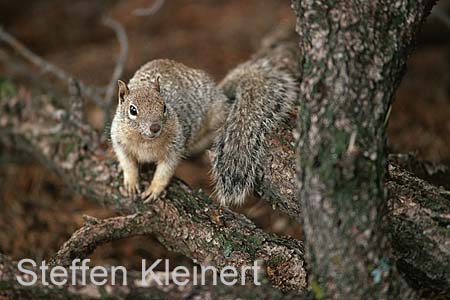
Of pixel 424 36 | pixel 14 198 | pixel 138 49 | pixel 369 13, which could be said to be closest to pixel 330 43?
pixel 369 13

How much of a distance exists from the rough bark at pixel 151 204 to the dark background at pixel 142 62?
495 millimetres

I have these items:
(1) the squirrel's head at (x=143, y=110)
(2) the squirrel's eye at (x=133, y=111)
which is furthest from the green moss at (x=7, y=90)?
(2) the squirrel's eye at (x=133, y=111)

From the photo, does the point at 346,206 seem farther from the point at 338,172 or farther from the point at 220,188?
the point at 220,188

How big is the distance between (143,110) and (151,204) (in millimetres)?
514

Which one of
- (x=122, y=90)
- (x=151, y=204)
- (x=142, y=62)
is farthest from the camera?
(x=142, y=62)

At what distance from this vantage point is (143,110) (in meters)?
2.76

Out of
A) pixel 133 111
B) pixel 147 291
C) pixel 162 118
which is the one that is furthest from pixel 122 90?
pixel 147 291

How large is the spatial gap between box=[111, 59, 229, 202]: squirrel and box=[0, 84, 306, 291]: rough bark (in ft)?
0.47

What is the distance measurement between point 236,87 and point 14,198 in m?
2.01

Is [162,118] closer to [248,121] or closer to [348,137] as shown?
[248,121]

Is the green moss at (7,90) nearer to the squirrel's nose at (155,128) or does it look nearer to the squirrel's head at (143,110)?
the squirrel's head at (143,110)

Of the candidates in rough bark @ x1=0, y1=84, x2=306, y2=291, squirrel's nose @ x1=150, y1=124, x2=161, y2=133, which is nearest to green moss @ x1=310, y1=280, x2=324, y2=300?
rough bark @ x1=0, y1=84, x2=306, y2=291

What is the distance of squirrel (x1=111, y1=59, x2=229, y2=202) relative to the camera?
2795mm

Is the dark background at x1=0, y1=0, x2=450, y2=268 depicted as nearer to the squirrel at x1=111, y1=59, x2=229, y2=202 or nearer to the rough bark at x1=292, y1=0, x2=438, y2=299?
the squirrel at x1=111, y1=59, x2=229, y2=202
